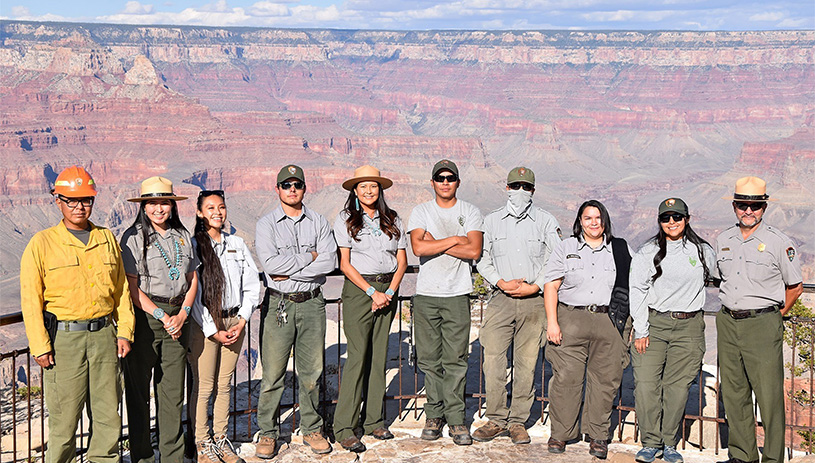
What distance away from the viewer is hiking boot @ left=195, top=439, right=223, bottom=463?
5.80 m

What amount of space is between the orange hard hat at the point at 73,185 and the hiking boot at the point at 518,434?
3.72 m

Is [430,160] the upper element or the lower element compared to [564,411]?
upper

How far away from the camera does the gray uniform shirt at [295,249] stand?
5.85 metres

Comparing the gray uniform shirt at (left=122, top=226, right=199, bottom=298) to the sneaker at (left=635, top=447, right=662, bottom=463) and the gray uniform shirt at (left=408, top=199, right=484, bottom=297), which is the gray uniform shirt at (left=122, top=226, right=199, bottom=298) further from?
the sneaker at (left=635, top=447, right=662, bottom=463)

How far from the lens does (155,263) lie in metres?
5.35

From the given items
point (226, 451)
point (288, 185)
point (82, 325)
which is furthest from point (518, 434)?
point (82, 325)

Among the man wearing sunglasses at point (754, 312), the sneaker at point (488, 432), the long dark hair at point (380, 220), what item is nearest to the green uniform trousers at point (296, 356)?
the long dark hair at point (380, 220)

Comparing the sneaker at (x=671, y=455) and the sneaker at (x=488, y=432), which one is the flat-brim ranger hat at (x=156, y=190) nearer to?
the sneaker at (x=488, y=432)

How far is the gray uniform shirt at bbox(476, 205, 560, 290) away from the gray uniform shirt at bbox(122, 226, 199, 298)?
2334 millimetres

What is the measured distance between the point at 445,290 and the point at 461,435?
3.91 feet

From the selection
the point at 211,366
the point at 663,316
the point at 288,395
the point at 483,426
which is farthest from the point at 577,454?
the point at 288,395

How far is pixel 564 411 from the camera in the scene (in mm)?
6109

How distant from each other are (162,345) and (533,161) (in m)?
189

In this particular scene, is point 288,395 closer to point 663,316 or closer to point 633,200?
point 663,316
